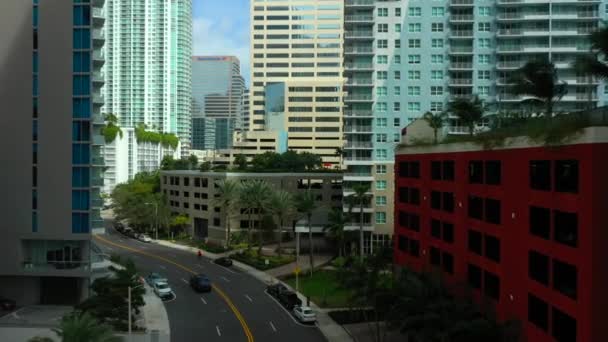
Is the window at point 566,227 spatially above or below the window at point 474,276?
above

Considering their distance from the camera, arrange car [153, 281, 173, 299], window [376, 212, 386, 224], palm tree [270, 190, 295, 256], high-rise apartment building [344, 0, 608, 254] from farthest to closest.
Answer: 1. high-rise apartment building [344, 0, 608, 254]
2. palm tree [270, 190, 295, 256]
3. window [376, 212, 386, 224]
4. car [153, 281, 173, 299]

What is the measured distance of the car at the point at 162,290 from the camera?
57969mm

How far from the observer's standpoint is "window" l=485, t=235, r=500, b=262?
34.6 metres

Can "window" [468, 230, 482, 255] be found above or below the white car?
above

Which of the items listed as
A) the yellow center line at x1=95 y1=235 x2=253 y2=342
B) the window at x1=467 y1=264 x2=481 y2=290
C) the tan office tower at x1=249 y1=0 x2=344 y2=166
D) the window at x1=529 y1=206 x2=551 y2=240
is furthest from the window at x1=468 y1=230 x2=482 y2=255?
the tan office tower at x1=249 y1=0 x2=344 y2=166

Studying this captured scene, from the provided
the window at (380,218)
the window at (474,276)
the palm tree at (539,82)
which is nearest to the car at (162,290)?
the window at (380,218)

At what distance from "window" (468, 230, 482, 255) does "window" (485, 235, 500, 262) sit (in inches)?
45.0

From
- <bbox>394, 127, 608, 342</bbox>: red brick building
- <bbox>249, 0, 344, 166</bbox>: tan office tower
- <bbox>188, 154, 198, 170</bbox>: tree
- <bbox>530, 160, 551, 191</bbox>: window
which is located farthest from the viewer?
<bbox>249, 0, 344, 166</bbox>: tan office tower

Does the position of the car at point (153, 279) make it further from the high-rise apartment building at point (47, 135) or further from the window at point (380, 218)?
the window at point (380, 218)

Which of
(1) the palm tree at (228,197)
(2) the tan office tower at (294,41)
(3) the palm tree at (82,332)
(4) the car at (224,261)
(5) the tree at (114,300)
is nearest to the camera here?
(3) the palm tree at (82,332)

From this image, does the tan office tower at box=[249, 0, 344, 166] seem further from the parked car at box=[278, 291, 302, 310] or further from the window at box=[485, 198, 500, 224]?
the window at box=[485, 198, 500, 224]

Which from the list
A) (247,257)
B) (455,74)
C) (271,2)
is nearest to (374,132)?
(455,74)

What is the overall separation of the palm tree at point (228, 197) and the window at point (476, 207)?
51575 millimetres

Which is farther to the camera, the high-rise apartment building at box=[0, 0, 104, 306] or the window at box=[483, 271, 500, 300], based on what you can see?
the high-rise apartment building at box=[0, 0, 104, 306]
